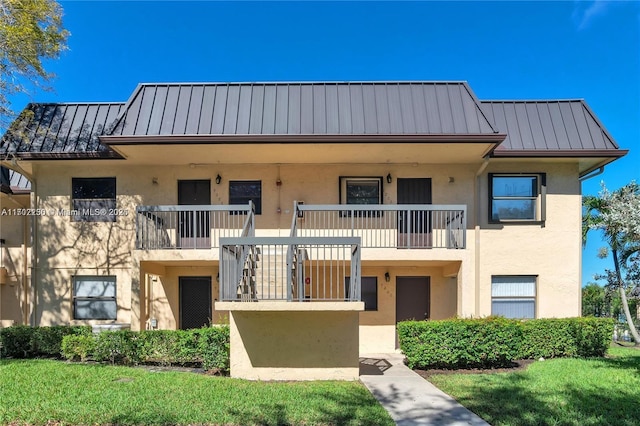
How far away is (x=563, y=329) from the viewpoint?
32.6 ft

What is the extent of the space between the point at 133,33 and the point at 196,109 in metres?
6.29

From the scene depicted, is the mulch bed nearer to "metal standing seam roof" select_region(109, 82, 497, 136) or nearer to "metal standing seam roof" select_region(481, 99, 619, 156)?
"metal standing seam roof" select_region(481, 99, 619, 156)

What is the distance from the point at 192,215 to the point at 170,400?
20.0 feet

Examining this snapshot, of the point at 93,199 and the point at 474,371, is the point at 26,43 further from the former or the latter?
the point at 474,371

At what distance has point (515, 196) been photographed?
11.3 meters

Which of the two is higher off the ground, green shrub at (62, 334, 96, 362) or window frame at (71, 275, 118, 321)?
window frame at (71, 275, 118, 321)

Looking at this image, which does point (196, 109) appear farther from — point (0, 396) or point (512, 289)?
point (512, 289)

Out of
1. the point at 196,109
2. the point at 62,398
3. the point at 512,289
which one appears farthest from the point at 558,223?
the point at 62,398

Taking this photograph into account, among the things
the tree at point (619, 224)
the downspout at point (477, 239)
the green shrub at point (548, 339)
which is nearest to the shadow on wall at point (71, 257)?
the downspout at point (477, 239)

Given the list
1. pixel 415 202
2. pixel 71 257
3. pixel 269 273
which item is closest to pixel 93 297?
pixel 71 257

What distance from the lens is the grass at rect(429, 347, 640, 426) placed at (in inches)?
230

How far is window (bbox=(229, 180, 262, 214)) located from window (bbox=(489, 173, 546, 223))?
6517 millimetres

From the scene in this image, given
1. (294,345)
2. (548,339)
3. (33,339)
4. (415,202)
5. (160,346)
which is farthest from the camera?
(415,202)

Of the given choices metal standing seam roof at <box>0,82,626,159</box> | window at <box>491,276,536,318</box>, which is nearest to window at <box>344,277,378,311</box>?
window at <box>491,276,536,318</box>
